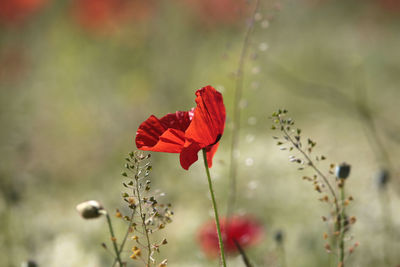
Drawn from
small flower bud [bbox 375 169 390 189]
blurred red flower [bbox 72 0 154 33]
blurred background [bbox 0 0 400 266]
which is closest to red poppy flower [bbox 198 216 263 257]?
blurred background [bbox 0 0 400 266]

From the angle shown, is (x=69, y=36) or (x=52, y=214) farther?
(x=69, y=36)

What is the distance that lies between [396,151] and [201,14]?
1699mm

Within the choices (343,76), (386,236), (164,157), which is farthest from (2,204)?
(343,76)

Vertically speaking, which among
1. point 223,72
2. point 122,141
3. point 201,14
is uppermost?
point 201,14

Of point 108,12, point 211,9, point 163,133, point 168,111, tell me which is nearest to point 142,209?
point 163,133

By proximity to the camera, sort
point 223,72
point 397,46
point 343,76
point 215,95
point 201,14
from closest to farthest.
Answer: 1. point 215,95
2. point 223,72
3. point 201,14
4. point 343,76
5. point 397,46

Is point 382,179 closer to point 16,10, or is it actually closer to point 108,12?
point 16,10

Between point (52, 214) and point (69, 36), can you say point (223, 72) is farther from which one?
point (52, 214)

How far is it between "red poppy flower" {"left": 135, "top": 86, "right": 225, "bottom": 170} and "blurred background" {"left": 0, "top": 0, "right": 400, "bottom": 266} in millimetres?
566

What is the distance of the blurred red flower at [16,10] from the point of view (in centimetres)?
299

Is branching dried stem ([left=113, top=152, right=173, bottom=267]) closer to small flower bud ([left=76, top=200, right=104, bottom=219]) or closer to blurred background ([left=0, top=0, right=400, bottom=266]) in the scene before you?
small flower bud ([left=76, top=200, right=104, bottom=219])

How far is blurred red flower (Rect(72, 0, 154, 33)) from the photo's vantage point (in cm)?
327

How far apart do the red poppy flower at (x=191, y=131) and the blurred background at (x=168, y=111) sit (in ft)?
1.86

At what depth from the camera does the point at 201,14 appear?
3527mm
